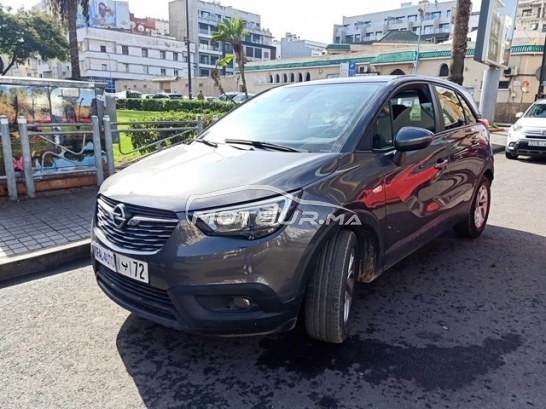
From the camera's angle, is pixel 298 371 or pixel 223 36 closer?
pixel 298 371

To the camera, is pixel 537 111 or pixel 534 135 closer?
pixel 534 135

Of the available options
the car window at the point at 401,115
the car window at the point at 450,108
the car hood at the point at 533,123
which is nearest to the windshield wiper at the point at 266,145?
the car window at the point at 401,115

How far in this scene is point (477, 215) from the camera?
4.93 metres

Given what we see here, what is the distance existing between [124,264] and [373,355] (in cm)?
163

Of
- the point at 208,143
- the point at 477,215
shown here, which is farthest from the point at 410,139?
the point at 477,215

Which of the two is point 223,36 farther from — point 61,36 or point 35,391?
point 35,391

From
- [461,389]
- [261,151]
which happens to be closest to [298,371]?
[461,389]

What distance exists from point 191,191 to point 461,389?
187 centimetres

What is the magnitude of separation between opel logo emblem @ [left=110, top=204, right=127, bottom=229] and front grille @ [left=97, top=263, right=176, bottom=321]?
32 cm

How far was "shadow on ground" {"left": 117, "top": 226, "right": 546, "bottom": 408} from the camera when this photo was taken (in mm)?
2400

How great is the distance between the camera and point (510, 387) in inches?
95.9

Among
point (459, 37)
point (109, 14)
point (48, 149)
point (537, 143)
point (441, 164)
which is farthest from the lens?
point (109, 14)

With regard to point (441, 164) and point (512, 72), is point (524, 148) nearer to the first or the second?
point (441, 164)

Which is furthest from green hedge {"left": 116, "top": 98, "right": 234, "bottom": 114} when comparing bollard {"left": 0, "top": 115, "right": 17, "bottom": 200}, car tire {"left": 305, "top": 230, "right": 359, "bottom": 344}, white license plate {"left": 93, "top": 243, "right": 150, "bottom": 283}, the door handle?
car tire {"left": 305, "top": 230, "right": 359, "bottom": 344}
